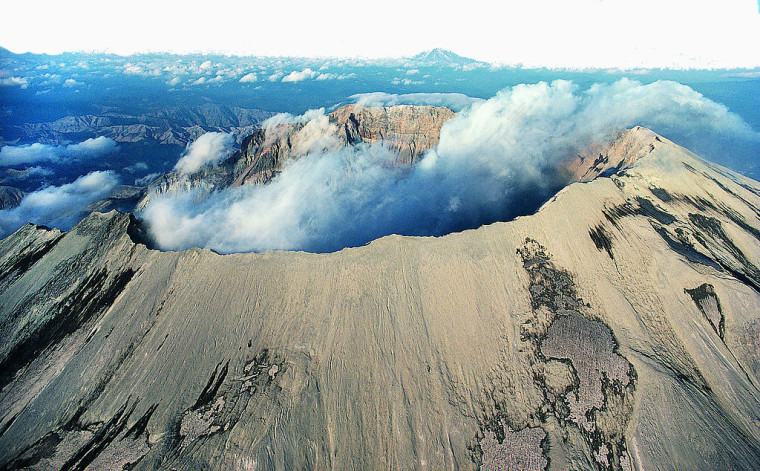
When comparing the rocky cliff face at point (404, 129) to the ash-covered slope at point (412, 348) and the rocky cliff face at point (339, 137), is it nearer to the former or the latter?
the rocky cliff face at point (339, 137)

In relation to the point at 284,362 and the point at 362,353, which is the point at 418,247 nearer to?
the point at 362,353

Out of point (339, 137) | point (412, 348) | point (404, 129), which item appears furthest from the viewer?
point (404, 129)

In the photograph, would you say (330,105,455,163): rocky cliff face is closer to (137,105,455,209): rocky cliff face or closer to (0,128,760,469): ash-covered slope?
(137,105,455,209): rocky cliff face

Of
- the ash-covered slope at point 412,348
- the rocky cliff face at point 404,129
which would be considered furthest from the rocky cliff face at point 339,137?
the ash-covered slope at point 412,348

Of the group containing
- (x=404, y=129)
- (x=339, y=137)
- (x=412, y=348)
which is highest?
(x=404, y=129)

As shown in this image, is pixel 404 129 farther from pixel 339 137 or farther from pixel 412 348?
pixel 412 348

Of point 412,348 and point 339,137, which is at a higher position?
point 339,137

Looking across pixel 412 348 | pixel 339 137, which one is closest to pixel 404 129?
pixel 339 137

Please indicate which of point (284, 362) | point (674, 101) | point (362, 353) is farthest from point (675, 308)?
point (674, 101)

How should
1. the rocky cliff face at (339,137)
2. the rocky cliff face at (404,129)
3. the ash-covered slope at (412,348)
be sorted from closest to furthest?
the ash-covered slope at (412,348) → the rocky cliff face at (339,137) → the rocky cliff face at (404,129)
